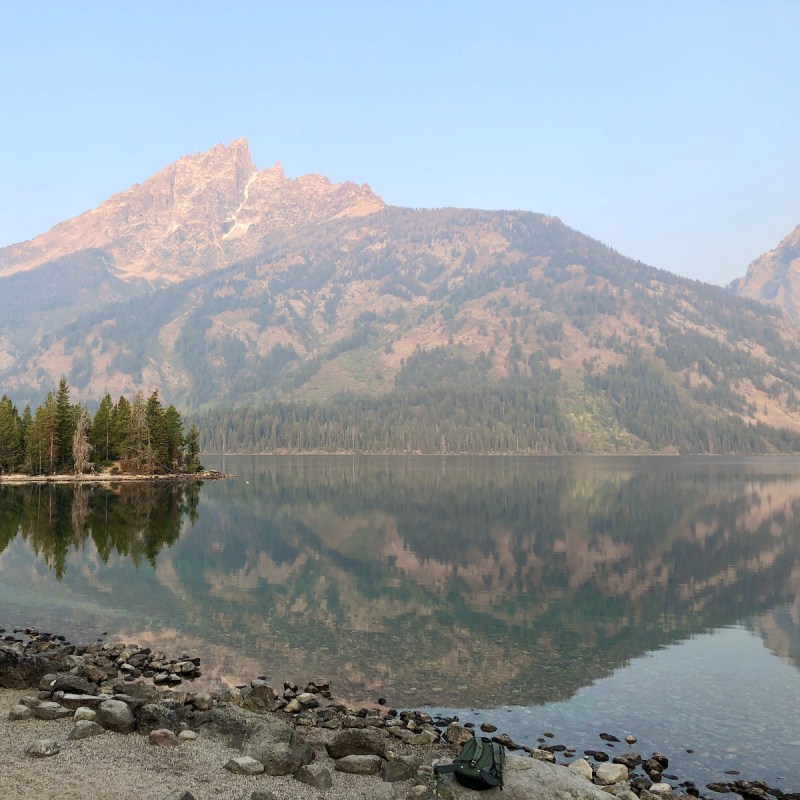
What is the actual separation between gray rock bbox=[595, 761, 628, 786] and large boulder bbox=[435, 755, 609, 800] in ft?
6.53

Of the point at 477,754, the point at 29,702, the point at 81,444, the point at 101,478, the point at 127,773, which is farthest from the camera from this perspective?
the point at 81,444

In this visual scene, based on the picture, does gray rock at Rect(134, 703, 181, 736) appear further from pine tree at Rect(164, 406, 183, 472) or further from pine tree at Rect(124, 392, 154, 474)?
pine tree at Rect(164, 406, 183, 472)

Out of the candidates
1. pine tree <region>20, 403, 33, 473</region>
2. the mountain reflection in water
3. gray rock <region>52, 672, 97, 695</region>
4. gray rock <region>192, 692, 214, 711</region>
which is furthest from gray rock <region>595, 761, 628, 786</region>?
pine tree <region>20, 403, 33, 473</region>

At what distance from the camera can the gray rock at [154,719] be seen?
21562 mm

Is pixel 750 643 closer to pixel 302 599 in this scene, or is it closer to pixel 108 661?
pixel 302 599

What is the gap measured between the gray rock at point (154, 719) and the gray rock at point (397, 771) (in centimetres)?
737

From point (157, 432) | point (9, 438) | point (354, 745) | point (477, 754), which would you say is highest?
point (157, 432)

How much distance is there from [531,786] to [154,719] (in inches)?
491

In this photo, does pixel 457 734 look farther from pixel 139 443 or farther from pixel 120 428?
pixel 120 428

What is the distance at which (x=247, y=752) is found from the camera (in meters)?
20.2

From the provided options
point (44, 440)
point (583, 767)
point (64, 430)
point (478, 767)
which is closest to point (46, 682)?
point (478, 767)

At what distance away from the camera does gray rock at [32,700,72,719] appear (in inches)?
865

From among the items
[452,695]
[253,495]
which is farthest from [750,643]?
[253,495]

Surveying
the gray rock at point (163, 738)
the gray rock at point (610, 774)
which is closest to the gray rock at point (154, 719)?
the gray rock at point (163, 738)
